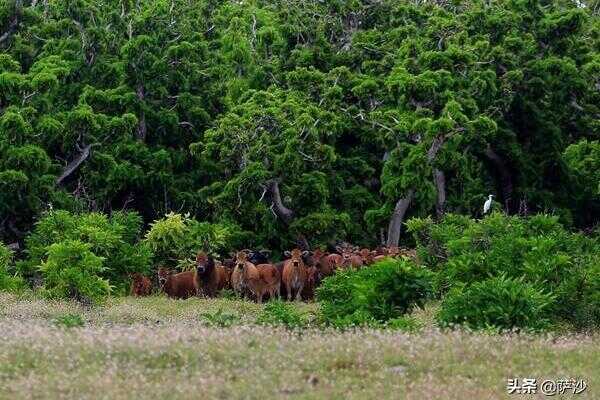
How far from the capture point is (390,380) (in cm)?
1080

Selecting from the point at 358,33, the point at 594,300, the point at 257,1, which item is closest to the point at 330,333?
the point at 594,300

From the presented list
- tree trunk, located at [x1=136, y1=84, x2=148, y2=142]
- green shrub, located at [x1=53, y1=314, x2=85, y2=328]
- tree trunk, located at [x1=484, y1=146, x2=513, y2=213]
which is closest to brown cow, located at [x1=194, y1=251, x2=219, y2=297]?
tree trunk, located at [x1=136, y1=84, x2=148, y2=142]

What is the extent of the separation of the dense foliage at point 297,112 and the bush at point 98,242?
9.59 feet

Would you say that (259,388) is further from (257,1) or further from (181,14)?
(257,1)

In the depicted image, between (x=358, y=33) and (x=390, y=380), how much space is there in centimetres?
2693

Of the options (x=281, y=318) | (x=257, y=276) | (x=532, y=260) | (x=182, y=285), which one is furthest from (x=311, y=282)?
(x=281, y=318)

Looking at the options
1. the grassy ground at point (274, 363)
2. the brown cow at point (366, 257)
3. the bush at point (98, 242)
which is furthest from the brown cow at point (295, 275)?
the grassy ground at point (274, 363)

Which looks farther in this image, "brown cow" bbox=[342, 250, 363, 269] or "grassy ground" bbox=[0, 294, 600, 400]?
"brown cow" bbox=[342, 250, 363, 269]

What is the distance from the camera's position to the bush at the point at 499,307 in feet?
48.9

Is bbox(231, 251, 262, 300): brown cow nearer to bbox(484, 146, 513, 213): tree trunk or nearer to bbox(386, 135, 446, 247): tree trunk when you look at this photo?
bbox(386, 135, 446, 247): tree trunk

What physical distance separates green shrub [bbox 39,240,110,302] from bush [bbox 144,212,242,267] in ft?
19.7

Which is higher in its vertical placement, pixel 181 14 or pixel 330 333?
pixel 181 14

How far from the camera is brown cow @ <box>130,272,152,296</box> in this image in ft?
91.2

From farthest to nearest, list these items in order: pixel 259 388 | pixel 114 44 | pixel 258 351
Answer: pixel 114 44 < pixel 258 351 < pixel 259 388
